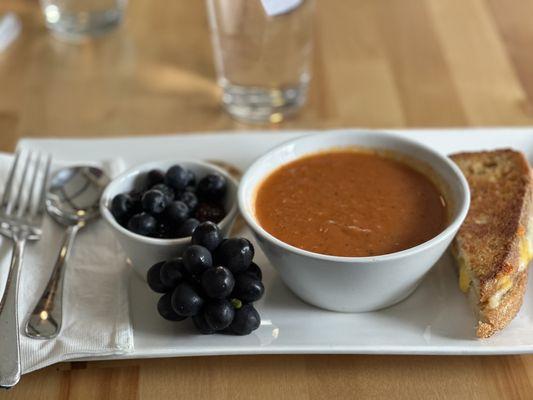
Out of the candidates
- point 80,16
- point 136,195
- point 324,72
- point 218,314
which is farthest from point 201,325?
point 80,16

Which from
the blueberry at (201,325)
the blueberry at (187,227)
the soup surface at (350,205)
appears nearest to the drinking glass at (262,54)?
the soup surface at (350,205)

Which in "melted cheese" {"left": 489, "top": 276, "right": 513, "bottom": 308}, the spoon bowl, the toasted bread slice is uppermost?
"melted cheese" {"left": 489, "top": 276, "right": 513, "bottom": 308}

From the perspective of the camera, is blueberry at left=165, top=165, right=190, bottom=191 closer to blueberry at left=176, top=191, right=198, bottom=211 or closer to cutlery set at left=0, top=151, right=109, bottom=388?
blueberry at left=176, top=191, right=198, bottom=211

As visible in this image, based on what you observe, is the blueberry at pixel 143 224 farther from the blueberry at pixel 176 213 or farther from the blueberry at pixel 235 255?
the blueberry at pixel 235 255

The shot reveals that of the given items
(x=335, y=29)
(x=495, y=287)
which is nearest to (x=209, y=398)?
(x=495, y=287)

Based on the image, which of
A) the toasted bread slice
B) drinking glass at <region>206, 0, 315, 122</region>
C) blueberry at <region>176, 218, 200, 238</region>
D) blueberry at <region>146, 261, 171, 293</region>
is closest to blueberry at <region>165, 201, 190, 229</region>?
blueberry at <region>176, 218, 200, 238</region>
